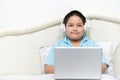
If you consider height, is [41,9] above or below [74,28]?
above

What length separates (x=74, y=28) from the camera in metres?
2.06

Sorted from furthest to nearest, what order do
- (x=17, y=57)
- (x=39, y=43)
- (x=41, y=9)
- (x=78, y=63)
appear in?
(x=41, y=9), (x=39, y=43), (x=17, y=57), (x=78, y=63)

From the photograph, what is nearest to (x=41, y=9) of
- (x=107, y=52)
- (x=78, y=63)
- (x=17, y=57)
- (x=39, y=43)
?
(x=39, y=43)

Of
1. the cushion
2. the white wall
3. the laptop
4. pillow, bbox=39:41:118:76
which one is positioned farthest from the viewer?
the white wall

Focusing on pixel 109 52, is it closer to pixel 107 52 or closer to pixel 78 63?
pixel 107 52

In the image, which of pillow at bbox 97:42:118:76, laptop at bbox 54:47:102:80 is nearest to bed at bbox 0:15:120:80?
pillow at bbox 97:42:118:76

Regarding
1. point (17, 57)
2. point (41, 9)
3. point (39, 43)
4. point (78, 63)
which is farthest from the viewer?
point (41, 9)

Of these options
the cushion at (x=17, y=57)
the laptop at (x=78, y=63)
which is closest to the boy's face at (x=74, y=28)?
the cushion at (x=17, y=57)

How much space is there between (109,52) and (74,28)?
0.31 meters

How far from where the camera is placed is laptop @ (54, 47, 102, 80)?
1.49 metres

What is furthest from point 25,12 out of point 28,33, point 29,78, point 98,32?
point 29,78

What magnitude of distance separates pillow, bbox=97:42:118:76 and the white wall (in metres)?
0.26

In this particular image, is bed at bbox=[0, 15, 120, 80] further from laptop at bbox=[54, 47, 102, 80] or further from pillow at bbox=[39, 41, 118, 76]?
laptop at bbox=[54, 47, 102, 80]

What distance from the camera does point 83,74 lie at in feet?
4.99
